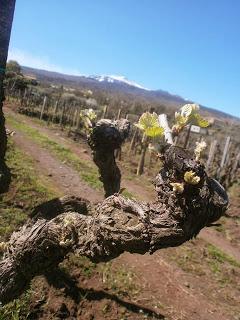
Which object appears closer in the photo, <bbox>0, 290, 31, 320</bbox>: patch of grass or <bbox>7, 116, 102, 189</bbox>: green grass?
<bbox>0, 290, 31, 320</bbox>: patch of grass

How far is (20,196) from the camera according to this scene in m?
8.77

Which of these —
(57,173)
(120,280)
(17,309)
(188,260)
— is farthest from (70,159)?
(17,309)

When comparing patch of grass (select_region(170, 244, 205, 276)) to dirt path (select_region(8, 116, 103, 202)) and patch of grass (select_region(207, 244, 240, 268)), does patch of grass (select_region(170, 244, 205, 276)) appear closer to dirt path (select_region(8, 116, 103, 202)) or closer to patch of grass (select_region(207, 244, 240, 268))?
patch of grass (select_region(207, 244, 240, 268))

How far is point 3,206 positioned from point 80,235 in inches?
163

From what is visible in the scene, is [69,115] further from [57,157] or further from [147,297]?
[147,297]

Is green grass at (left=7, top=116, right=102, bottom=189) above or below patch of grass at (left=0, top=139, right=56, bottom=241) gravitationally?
below

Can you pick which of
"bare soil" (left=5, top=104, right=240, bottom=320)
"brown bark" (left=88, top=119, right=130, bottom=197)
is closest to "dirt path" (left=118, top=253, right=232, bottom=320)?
"bare soil" (left=5, top=104, right=240, bottom=320)

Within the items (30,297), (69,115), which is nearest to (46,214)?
(30,297)

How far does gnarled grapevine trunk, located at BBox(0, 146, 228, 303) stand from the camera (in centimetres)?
352

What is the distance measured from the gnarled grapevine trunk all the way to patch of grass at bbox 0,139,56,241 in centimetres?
254

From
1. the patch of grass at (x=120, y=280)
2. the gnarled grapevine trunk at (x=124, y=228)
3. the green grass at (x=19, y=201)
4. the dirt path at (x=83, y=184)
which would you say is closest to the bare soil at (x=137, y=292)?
the patch of grass at (x=120, y=280)

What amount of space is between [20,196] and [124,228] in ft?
17.2

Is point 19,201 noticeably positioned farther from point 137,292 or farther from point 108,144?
point 108,144

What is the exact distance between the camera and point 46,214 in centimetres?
618
